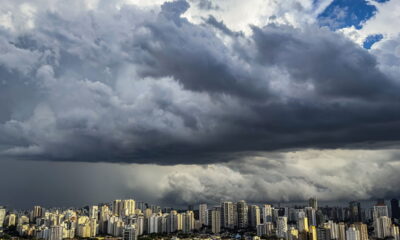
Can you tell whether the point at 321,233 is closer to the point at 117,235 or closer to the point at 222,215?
the point at 222,215

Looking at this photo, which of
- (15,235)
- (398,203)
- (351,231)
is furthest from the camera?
(398,203)

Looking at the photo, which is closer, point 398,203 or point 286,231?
point 286,231

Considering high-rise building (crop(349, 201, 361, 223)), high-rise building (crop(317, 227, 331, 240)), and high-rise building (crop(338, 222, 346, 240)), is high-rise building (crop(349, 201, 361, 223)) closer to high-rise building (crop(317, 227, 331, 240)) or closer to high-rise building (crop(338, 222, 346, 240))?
high-rise building (crop(338, 222, 346, 240))

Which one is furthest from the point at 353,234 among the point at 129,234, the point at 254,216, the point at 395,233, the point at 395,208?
the point at 395,208

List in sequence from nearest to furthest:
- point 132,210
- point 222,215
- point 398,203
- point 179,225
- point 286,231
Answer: point 286,231 < point 179,225 < point 222,215 < point 132,210 < point 398,203

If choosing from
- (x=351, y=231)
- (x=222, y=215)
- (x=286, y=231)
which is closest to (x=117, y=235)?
(x=222, y=215)

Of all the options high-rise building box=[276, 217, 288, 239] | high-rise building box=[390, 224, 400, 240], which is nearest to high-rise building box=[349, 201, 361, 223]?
high-rise building box=[390, 224, 400, 240]
